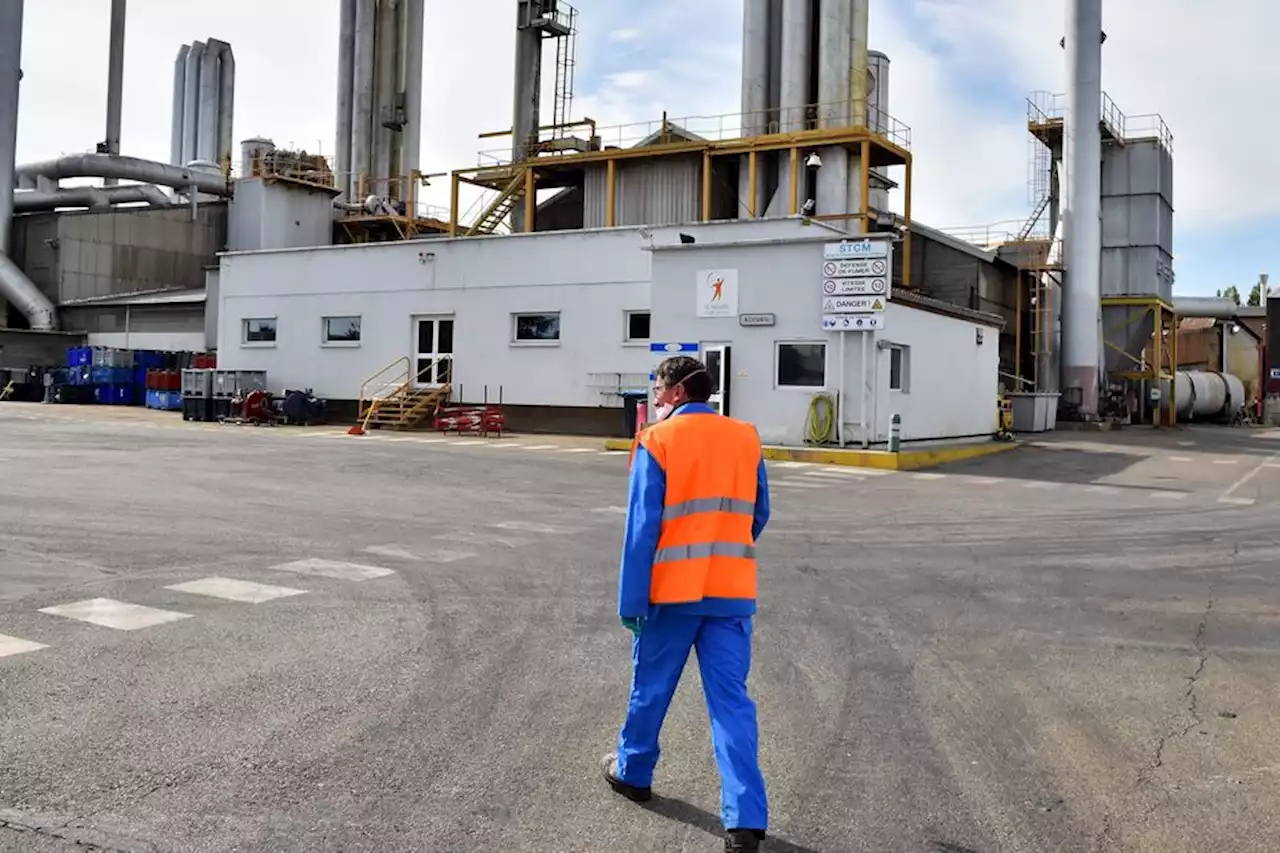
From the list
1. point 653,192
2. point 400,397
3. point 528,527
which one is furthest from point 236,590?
point 653,192

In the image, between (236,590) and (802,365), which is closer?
(236,590)

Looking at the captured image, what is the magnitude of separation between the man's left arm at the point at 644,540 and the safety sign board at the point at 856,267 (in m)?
17.1

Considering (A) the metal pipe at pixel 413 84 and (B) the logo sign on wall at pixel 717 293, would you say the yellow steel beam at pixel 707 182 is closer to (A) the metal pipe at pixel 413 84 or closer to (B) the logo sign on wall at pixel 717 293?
(B) the logo sign on wall at pixel 717 293

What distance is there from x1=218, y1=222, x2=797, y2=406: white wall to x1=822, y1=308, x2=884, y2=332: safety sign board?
5709 mm

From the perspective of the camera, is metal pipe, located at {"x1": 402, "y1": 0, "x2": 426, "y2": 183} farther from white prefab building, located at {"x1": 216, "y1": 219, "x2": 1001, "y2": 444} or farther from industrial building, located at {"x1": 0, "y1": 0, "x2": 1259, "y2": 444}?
white prefab building, located at {"x1": 216, "y1": 219, "x2": 1001, "y2": 444}

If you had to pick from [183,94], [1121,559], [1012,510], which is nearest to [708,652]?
[1121,559]

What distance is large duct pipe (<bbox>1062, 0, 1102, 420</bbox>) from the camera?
1558 inches

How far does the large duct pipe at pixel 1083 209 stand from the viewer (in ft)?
130

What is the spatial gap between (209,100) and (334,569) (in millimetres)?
76615

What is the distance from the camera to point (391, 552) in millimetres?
9211

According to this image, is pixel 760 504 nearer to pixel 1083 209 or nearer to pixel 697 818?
pixel 697 818

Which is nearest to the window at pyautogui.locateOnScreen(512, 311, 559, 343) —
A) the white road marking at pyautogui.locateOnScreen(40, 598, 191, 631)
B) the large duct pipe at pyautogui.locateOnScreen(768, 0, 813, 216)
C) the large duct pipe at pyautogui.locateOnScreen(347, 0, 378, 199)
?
the large duct pipe at pyautogui.locateOnScreen(768, 0, 813, 216)

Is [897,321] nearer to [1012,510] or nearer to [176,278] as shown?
[1012,510]

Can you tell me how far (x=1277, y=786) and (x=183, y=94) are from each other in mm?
83648
